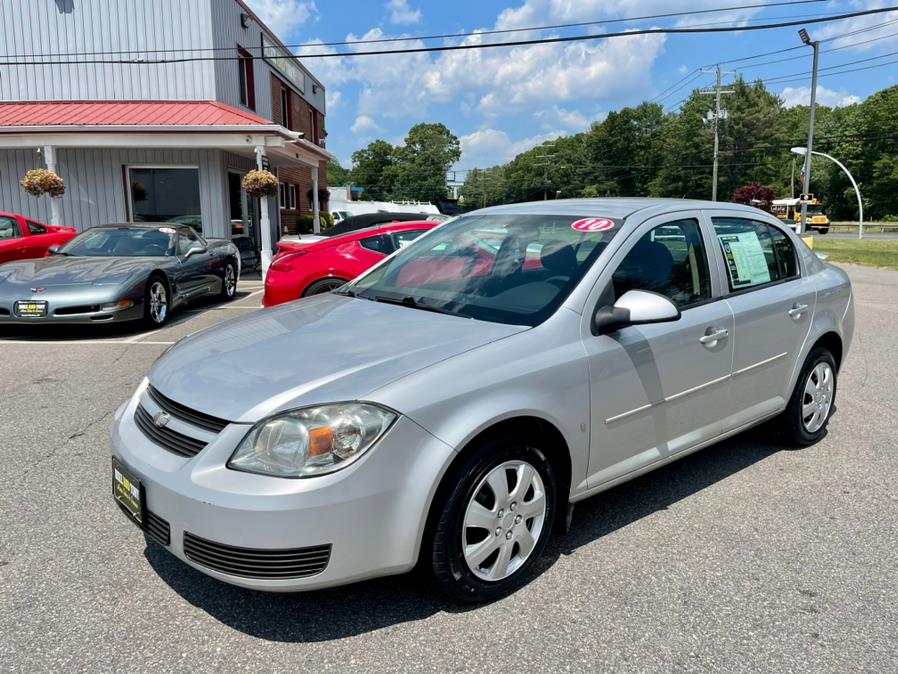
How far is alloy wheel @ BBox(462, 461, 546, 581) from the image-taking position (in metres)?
2.57

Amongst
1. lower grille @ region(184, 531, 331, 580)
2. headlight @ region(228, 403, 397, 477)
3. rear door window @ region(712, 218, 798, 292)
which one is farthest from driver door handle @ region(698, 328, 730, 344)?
lower grille @ region(184, 531, 331, 580)

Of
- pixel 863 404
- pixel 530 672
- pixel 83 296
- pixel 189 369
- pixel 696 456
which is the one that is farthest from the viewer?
pixel 83 296

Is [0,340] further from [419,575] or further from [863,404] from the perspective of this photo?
[863,404]

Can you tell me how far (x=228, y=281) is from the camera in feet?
37.9

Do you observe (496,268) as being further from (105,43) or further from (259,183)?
(105,43)

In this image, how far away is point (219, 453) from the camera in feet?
7.59

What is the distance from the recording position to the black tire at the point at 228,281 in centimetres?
1135

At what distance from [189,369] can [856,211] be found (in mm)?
88490

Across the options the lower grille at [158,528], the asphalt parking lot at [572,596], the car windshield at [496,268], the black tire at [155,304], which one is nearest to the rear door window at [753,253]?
the car windshield at [496,268]

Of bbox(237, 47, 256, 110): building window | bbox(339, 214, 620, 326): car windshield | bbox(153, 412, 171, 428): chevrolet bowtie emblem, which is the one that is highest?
bbox(237, 47, 256, 110): building window

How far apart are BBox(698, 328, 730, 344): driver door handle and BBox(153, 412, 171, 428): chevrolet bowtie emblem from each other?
2.46 m

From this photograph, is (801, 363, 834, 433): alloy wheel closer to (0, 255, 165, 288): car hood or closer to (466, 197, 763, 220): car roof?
(466, 197, 763, 220): car roof

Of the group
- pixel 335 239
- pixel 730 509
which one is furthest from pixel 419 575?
pixel 335 239

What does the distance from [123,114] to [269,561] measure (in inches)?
685
